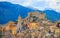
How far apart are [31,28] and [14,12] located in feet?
1.48

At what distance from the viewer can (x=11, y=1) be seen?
3369 mm

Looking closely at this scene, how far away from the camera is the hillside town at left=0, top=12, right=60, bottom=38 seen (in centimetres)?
326

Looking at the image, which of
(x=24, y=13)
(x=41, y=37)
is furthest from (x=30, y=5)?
(x=41, y=37)

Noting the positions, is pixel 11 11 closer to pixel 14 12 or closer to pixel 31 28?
pixel 14 12

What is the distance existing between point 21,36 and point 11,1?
0.71 metres

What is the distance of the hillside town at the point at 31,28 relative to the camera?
3260 mm

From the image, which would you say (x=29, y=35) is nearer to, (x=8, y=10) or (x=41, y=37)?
(x=41, y=37)

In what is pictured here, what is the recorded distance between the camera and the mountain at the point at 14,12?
3.30 metres

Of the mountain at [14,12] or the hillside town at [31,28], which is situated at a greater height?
the mountain at [14,12]

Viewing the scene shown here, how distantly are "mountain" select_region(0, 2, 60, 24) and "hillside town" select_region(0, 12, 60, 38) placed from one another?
72mm

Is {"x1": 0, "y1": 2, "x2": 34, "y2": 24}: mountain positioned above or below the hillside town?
above

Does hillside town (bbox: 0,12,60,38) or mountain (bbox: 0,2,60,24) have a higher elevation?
mountain (bbox: 0,2,60,24)

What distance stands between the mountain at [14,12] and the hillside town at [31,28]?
7cm

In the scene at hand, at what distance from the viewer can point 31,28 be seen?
3.29 meters
